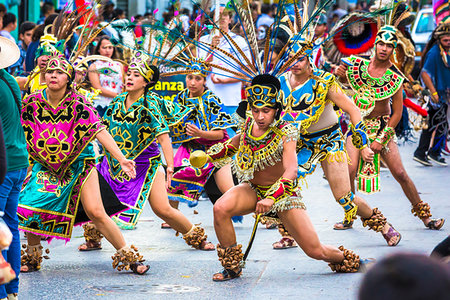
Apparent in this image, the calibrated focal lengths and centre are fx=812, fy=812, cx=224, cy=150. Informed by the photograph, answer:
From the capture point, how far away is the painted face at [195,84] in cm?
797

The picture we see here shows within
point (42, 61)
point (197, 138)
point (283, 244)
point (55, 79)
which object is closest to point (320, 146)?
point (283, 244)

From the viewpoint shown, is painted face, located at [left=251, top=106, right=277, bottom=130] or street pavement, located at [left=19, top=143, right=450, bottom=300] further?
painted face, located at [left=251, top=106, right=277, bottom=130]

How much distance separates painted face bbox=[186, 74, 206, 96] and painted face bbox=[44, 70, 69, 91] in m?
2.07

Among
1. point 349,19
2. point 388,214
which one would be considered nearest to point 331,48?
point 388,214

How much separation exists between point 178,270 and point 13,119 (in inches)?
80.6

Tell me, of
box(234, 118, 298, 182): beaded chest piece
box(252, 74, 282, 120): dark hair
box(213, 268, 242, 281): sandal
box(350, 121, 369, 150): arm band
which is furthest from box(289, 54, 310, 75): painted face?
box(213, 268, 242, 281): sandal

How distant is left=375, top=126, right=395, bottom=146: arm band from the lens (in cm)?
757

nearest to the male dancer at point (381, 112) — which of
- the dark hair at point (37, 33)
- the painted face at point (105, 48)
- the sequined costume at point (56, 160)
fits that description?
the sequined costume at point (56, 160)

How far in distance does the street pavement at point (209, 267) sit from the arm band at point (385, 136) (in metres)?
0.86

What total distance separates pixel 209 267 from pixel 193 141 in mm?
1993

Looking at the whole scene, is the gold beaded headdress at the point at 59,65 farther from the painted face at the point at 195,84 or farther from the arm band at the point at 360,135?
the arm band at the point at 360,135

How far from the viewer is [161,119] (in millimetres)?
6895

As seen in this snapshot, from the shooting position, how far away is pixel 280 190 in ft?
17.9

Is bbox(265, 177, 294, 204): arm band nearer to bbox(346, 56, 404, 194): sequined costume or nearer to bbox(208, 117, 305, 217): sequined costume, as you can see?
bbox(208, 117, 305, 217): sequined costume
